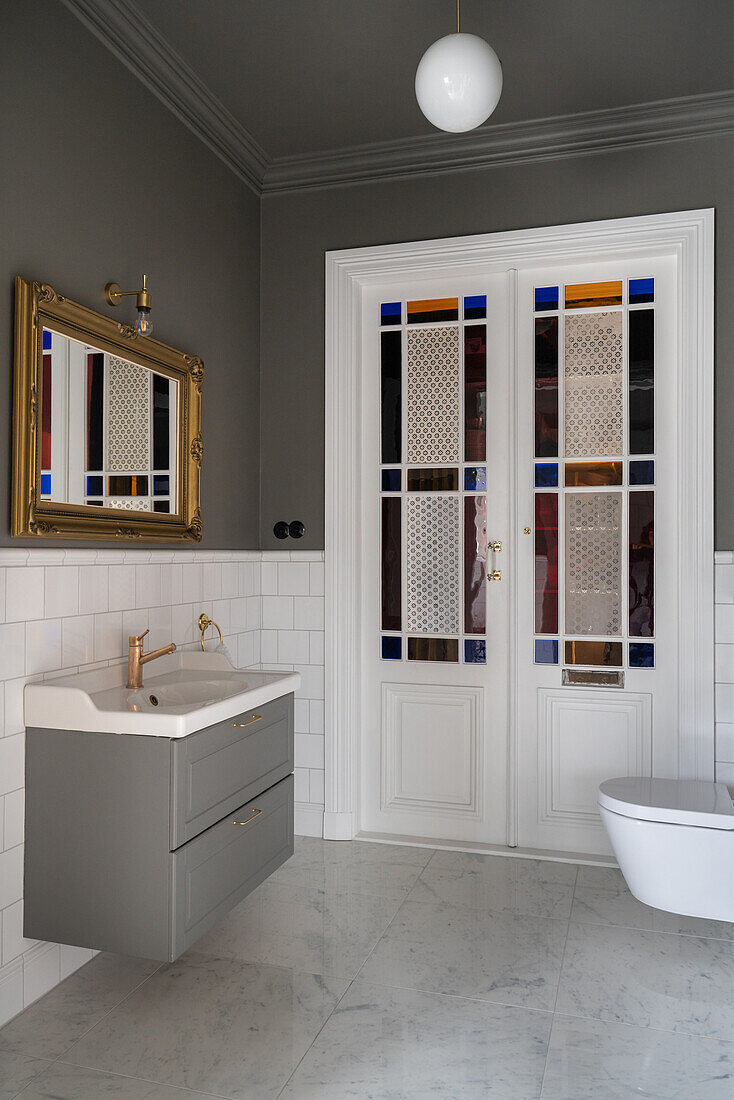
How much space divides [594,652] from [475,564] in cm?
58

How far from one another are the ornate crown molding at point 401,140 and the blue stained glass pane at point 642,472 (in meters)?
1.21

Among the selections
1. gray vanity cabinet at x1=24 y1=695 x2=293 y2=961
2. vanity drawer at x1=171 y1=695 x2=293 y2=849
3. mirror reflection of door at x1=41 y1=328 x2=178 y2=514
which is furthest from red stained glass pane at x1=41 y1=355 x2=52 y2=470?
vanity drawer at x1=171 y1=695 x2=293 y2=849

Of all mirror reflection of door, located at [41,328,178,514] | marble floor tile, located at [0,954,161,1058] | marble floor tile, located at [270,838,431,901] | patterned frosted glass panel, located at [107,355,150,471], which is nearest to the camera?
marble floor tile, located at [0,954,161,1058]

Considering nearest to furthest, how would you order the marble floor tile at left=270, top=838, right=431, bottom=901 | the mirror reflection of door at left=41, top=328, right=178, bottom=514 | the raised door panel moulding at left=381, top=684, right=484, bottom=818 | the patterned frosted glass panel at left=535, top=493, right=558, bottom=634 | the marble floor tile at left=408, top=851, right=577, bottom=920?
the mirror reflection of door at left=41, top=328, right=178, bottom=514, the marble floor tile at left=408, top=851, right=577, bottom=920, the marble floor tile at left=270, top=838, right=431, bottom=901, the patterned frosted glass panel at left=535, top=493, right=558, bottom=634, the raised door panel moulding at left=381, top=684, right=484, bottom=818

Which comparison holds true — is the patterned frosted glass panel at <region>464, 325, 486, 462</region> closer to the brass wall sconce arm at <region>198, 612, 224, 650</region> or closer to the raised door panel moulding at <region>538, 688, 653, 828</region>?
the raised door panel moulding at <region>538, 688, 653, 828</region>

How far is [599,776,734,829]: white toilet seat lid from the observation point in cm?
242

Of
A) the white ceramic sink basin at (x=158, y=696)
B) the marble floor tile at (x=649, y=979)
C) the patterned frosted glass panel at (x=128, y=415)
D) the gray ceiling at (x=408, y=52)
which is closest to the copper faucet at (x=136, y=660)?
the white ceramic sink basin at (x=158, y=696)

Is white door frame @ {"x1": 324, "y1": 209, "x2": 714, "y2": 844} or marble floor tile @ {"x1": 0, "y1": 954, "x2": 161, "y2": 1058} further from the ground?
white door frame @ {"x1": 324, "y1": 209, "x2": 714, "y2": 844}

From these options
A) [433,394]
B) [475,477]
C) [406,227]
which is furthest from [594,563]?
[406,227]

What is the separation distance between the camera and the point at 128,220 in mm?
2623

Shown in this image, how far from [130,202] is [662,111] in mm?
1948

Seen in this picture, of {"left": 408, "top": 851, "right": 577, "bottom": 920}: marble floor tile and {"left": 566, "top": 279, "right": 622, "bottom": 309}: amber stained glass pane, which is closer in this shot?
{"left": 408, "top": 851, "right": 577, "bottom": 920}: marble floor tile

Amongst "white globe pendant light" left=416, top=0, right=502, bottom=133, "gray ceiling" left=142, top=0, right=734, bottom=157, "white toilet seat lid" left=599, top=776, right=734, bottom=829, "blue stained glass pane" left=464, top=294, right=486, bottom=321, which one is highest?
"gray ceiling" left=142, top=0, right=734, bottom=157

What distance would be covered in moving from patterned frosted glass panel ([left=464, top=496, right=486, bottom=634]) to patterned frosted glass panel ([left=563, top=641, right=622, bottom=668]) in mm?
356
